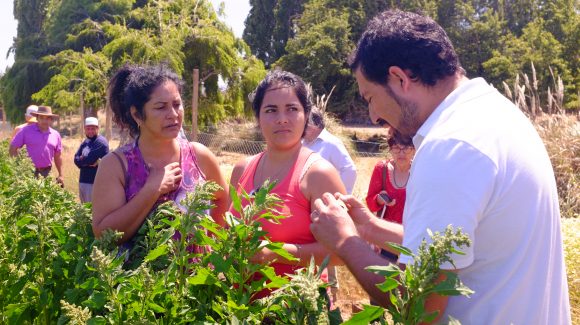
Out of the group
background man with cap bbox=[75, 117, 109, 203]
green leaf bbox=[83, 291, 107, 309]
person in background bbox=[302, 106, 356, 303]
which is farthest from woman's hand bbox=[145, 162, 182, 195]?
background man with cap bbox=[75, 117, 109, 203]

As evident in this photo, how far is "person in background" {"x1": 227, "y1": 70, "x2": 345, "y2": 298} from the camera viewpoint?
2.33 metres

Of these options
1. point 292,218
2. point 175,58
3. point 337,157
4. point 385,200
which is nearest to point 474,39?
point 175,58

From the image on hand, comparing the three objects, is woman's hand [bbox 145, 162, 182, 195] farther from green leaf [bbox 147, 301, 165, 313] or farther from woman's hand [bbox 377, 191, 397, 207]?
woman's hand [bbox 377, 191, 397, 207]

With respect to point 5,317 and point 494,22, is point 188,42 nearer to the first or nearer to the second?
point 5,317

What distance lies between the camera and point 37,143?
8.09 m

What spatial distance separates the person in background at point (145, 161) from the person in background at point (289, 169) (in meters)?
0.23

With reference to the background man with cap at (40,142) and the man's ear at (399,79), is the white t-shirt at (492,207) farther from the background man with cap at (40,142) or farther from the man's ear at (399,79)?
the background man with cap at (40,142)

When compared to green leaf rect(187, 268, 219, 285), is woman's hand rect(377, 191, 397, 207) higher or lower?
lower

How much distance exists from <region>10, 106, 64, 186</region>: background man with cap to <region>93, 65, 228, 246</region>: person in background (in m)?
5.67

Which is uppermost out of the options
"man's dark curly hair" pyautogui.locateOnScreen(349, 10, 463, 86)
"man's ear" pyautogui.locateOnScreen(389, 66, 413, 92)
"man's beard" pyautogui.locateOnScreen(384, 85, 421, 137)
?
"man's dark curly hair" pyautogui.locateOnScreen(349, 10, 463, 86)

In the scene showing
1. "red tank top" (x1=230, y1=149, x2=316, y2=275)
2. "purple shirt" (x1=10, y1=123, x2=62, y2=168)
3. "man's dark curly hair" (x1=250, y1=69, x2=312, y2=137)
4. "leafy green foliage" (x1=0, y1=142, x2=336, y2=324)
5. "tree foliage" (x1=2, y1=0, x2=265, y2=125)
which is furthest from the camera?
"tree foliage" (x1=2, y1=0, x2=265, y2=125)

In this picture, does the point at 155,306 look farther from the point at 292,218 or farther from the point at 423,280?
the point at 292,218

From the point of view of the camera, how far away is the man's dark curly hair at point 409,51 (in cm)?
159

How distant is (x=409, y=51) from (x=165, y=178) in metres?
1.25
